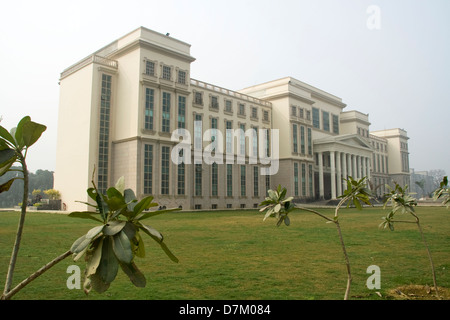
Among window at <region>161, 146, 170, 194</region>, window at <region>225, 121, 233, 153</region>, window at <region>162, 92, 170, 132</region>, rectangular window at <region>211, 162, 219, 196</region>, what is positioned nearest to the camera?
window at <region>161, 146, 170, 194</region>

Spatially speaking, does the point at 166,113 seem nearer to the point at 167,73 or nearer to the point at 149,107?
the point at 149,107

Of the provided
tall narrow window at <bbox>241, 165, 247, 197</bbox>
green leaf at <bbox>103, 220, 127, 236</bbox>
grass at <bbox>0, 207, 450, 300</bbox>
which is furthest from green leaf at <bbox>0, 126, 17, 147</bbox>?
tall narrow window at <bbox>241, 165, 247, 197</bbox>

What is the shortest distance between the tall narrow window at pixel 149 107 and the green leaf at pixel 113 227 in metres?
30.9

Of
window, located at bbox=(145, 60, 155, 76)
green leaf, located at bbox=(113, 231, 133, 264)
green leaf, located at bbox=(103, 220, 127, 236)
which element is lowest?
green leaf, located at bbox=(113, 231, 133, 264)

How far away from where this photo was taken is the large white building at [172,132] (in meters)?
31.4

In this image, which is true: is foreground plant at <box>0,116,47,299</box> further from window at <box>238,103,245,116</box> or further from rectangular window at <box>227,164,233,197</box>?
window at <box>238,103,245,116</box>

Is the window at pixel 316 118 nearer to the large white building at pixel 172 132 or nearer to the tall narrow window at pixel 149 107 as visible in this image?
the large white building at pixel 172 132

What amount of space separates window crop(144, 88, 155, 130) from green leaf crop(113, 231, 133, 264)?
1219 inches

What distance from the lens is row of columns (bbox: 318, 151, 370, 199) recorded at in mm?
49969

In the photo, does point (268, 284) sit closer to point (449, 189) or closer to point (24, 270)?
point (449, 189)

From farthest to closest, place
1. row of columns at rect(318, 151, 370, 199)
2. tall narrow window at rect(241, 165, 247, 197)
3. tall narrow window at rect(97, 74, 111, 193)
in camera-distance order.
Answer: row of columns at rect(318, 151, 370, 199), tall narrow window at rect(241, 165, 247, 197), tall narrow window at rect(97, 74, 111, 193)

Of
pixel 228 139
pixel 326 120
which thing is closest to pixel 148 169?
pixel 228 139

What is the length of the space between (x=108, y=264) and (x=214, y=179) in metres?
37.9
